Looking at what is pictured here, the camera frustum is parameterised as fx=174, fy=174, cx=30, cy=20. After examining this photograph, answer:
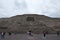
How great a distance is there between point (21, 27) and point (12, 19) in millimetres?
2529

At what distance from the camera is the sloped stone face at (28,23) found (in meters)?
35.7

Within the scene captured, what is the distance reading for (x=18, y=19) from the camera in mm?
36750

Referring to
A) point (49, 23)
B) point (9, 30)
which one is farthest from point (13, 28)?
point (49, 23)

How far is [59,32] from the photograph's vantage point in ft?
113

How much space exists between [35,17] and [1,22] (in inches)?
287

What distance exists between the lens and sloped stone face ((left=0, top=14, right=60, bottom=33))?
117 ft

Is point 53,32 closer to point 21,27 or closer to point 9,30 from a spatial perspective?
point 21,27

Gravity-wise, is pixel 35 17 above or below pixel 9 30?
above

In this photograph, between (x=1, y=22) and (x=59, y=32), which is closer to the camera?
(x=59, y=32)

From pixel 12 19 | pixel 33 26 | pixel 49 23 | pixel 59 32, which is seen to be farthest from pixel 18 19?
pixel 59 32

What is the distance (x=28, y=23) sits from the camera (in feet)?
120

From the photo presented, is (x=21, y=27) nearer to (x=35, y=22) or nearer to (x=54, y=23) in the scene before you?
(x=35, y=22)

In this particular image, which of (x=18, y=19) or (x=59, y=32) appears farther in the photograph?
A: (x=18, y=19)

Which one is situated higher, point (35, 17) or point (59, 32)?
point (35, 17)
